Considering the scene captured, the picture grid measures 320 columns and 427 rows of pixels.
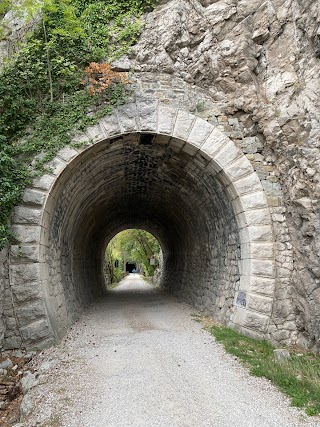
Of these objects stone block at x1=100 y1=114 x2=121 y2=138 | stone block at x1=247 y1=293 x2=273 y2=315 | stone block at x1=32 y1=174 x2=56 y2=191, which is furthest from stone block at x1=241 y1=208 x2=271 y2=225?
stone block at x1=32 y1=174 x2=56 y2=191

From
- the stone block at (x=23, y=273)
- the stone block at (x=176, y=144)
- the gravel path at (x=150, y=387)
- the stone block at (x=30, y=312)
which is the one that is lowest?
the gravel path at (x=150, y=387)

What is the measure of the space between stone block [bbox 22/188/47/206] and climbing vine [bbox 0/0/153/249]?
0.12 meters

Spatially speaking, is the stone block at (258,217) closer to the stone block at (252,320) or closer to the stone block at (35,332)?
the stone block at (252,320)

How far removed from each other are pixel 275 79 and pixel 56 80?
493 centimetres

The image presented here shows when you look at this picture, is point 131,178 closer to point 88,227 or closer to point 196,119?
point 88,227

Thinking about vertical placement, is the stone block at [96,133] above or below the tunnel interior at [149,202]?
above

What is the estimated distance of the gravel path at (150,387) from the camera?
375 centimetres

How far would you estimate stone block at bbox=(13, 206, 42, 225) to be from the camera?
6535 mm

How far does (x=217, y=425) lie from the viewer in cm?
359

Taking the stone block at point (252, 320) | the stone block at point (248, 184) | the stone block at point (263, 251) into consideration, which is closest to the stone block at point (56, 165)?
the stone block at point (248, 184)

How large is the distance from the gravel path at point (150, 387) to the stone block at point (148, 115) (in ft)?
15.0

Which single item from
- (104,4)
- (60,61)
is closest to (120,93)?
(60,61)

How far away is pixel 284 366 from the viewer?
5.40 meters

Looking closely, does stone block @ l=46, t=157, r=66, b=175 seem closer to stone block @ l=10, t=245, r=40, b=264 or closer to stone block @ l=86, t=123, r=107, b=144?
stone block @ l=86, t=123, r=107, b=144
